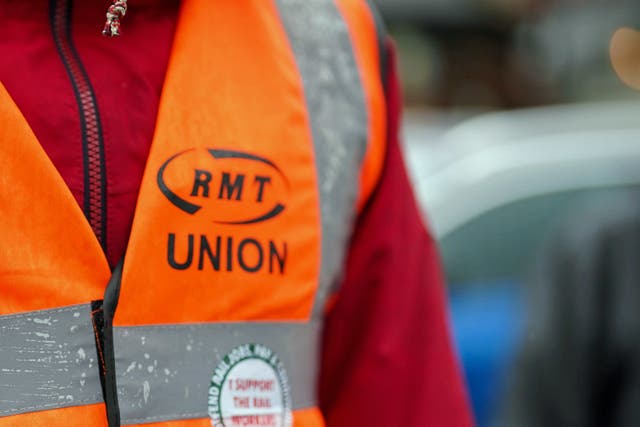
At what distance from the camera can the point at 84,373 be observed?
59.5 inches

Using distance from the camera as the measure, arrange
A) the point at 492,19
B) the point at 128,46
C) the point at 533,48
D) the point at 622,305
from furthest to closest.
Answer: the point at 492,19 < the point at 533,48 < the point at 622,305 < the point at 128,46

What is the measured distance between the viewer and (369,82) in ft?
6.31

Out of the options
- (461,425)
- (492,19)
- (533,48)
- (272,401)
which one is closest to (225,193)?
(272,401)

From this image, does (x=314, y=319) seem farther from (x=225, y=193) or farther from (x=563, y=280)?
(x=563, y=280)

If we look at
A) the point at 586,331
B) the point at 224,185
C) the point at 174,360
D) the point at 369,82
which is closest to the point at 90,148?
the point at 224,185

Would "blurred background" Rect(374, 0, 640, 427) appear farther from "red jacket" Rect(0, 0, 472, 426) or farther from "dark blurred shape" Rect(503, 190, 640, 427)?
"red jacket" Rect(0, 0, 472, 426)

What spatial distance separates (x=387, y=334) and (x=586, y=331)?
50 cm

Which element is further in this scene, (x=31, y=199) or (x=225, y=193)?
(x=225, y=193)

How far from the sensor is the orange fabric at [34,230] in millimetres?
1478

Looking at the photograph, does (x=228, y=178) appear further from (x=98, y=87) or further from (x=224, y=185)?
(x=98, y=87)

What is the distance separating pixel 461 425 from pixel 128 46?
83cm

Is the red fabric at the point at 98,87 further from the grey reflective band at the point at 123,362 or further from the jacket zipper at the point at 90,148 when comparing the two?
the grey reflective band at the point at 123,362

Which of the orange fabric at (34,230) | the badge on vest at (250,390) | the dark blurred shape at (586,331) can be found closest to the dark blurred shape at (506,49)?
the dark blurred shape at (586,331)

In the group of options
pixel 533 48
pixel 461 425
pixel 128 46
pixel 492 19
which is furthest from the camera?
pixel 492 19
